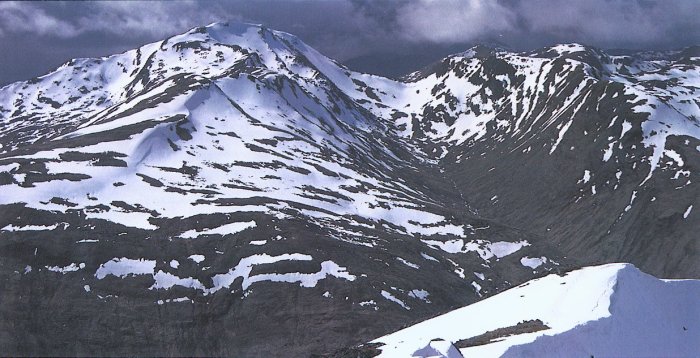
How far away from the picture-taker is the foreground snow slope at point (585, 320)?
4906 cm

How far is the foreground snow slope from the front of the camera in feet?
161

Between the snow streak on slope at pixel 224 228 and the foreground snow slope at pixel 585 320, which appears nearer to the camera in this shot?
the foreground snow slope at pixel 585 320

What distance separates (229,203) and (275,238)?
66.8 ft

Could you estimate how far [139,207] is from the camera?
132375mm

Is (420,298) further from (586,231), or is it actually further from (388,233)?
(586,231)

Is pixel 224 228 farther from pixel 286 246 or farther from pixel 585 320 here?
pixel 585 320

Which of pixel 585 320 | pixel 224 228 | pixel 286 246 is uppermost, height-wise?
pixel 585 320

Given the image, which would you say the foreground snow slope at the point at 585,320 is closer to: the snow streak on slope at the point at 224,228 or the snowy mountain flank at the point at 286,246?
the snowy mountain flank at the point at 286,246

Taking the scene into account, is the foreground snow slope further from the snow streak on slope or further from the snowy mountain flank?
the snow streak on slope

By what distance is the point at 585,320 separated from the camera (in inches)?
2005

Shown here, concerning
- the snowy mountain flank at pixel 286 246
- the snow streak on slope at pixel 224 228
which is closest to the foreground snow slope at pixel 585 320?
the snowy mountain flank at pixel 286 246

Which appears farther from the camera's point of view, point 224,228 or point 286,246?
point 224,228

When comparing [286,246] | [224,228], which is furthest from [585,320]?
[224,228]

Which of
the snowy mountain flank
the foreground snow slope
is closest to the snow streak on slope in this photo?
the snowy mountain flank
